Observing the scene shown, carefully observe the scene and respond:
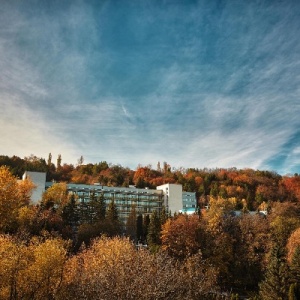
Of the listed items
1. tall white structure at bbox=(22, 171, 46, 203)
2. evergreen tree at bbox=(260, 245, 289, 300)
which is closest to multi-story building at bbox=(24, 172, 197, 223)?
tall white structure at bbox=(22, 171, 46, 203)

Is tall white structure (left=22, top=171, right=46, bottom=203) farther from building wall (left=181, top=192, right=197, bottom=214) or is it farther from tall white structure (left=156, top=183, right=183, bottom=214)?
building wall (left=181, top=192, right=197, bottom=214)

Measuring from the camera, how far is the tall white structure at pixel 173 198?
9231cm

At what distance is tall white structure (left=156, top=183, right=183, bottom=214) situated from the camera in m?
92.3

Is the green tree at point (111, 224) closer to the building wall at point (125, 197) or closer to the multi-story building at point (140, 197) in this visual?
the building wall at point (125, 197)

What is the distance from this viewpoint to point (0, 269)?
2716cm

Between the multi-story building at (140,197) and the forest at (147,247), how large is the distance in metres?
5.50

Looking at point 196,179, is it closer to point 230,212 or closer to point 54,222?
point 230,212

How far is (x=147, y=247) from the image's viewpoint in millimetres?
53094

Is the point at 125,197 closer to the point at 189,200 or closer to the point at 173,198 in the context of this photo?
the point at 173,198

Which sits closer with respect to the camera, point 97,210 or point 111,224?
point 111,224

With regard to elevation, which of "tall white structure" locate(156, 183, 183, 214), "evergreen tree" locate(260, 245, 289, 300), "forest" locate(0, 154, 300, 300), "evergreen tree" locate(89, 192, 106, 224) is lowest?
"evergreen tree" locate(260, 245, 289, 300)

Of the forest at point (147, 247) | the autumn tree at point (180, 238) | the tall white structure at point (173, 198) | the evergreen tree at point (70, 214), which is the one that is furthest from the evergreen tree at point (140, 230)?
the tall white structure at point (173, 198)

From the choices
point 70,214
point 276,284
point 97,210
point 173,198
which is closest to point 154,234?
point 97,210

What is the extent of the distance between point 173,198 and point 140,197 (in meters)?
8.94
